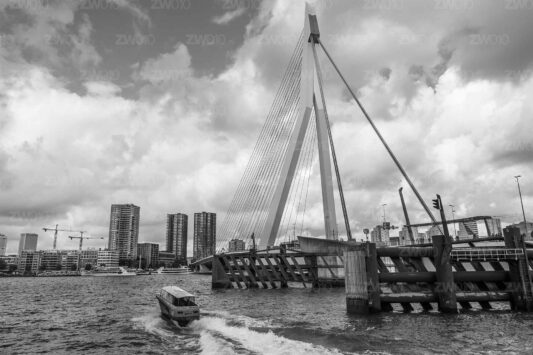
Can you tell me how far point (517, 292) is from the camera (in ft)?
104

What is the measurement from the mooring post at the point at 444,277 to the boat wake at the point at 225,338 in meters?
14.5

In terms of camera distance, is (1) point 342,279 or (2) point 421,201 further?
(1) point 342,279

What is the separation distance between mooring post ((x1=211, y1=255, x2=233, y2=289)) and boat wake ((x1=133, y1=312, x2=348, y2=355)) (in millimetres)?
45788

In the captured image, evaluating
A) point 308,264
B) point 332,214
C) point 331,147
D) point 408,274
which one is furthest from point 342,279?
point 408,274

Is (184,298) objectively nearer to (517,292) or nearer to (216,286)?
(517,292)

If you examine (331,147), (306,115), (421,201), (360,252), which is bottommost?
(360,252)

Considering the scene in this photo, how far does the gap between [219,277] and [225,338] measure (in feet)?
186

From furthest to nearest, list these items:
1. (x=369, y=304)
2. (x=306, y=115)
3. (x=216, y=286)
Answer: (x=216, y=286) < (x=306, y=115) < (x=369, y=304)

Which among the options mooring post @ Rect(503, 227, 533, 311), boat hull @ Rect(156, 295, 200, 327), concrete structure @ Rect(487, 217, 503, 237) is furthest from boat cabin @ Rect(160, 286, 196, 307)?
concrete structure @ Rect(487, 217, 503, 237)

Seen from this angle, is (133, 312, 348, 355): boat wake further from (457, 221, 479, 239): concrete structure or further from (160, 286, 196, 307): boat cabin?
(457, 221, 479, 239): concrete structure

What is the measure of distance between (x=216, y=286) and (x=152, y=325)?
48.6m

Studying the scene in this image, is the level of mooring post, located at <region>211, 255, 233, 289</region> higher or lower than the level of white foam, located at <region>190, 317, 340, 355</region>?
higher

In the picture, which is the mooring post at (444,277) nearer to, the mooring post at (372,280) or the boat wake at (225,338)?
the mooring post at (372,280)

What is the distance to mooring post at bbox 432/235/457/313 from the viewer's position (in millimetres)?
30328
